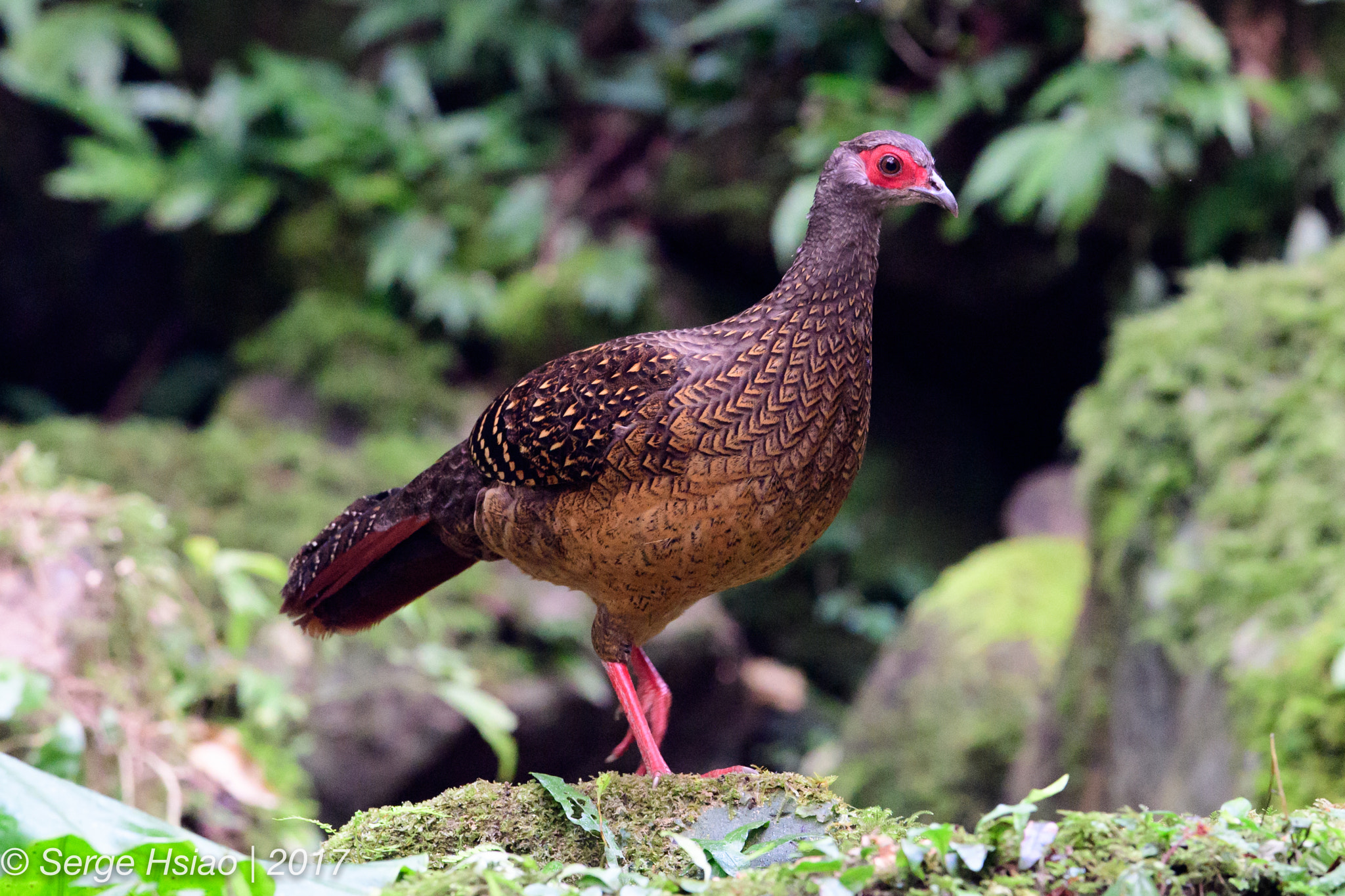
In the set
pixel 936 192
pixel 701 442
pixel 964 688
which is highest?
pixel 936 192

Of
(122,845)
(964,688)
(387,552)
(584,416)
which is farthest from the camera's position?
(964,688)

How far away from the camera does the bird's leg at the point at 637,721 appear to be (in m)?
2.89

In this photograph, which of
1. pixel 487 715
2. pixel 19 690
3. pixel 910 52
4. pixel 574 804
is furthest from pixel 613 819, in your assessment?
→ pixel 910 52

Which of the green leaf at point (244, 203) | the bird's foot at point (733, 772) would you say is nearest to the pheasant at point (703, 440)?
the bird's foot at point (733, 772)

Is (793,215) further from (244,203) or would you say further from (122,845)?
(122,845)

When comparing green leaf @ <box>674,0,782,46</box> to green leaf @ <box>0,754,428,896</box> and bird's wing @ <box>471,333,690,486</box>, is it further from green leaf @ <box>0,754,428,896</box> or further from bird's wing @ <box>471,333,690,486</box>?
green leaf @ <box>0,754,428,896</box>

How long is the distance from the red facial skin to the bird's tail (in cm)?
131

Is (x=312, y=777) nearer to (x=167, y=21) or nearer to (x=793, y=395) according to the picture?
(x=793, y=395)

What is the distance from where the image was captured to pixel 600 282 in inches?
308

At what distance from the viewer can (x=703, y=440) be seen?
277 centimetres

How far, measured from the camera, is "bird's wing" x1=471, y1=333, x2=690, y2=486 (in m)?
2.86

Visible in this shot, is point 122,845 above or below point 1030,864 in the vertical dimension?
above

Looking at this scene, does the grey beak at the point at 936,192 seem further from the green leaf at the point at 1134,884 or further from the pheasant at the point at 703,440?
the green leaf at the point at 1134,884

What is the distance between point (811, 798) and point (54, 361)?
31.3 feet
